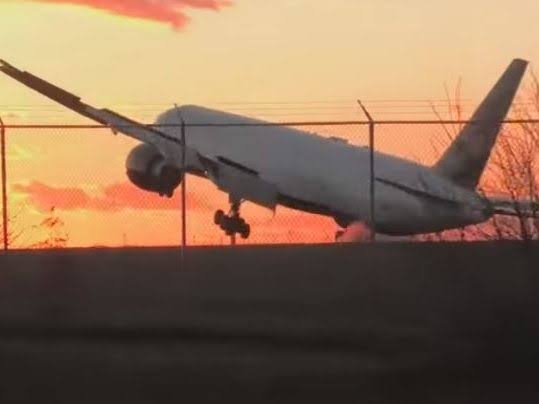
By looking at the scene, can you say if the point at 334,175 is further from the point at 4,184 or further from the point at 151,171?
the point at 4,184

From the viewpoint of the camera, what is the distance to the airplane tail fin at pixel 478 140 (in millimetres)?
25605

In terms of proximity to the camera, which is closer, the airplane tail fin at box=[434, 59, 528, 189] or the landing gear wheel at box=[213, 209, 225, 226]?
the landing gear wheel at box=[213, 209, 225, 226]

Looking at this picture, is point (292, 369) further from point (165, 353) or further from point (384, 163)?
point (384, 163)

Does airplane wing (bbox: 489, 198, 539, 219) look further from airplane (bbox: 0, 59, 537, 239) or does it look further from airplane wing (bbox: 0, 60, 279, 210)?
airplane wing (bbox: 0, 60, 279, 210)

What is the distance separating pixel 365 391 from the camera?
9.05 meters

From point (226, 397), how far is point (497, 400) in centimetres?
172

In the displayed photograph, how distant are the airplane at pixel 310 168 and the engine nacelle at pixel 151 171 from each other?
20 mm

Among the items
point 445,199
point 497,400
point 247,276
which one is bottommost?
point 497,400

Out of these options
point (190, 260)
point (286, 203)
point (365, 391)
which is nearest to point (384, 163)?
point (286, 203)

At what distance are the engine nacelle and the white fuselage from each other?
0.63m

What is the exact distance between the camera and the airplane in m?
25.0

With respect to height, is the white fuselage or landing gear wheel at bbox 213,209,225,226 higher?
the white fuselage

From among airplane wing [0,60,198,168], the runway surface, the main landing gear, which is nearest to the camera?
the runway surface

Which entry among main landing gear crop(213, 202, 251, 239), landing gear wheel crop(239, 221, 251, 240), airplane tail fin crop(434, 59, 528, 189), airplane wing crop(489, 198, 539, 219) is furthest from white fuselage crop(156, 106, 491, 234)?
airplane wing crop(489, 198, 539, 219)
